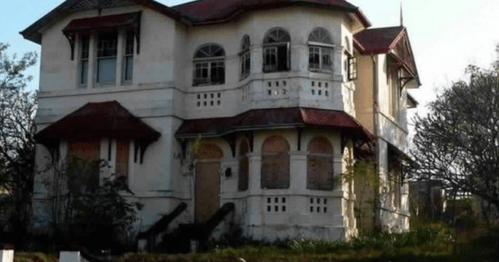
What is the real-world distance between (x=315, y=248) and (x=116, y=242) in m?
6.64

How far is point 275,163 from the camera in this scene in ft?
87.0

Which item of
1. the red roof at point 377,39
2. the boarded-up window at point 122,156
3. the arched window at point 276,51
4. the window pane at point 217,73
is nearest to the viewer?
the arched window at point 276,51

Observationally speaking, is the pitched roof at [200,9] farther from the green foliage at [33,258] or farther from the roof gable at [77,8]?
the green foliage at [33,258]

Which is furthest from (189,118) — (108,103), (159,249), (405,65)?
(405,65)

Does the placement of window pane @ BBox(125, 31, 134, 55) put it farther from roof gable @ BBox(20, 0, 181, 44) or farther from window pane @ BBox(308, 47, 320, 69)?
window pane @ BBox(308, 47, 320, 69)

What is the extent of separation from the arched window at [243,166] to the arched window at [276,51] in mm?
2664

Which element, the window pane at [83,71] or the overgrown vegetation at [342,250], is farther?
the window pane at [83,71]

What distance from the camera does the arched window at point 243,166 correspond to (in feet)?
89.6

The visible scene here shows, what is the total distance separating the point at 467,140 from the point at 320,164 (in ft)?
16.0

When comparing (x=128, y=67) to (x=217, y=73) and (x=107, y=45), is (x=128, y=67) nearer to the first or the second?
(x=107, y=45)

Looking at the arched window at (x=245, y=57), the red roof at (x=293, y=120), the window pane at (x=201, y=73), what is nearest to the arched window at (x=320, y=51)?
the red roof at (x=293, y=120)

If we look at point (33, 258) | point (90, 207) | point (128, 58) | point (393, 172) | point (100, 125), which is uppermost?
point (128, 58)

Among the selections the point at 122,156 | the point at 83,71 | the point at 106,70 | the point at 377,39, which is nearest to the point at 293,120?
the point at 122,156

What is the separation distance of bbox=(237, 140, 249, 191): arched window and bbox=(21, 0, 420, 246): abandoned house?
0.04 m
